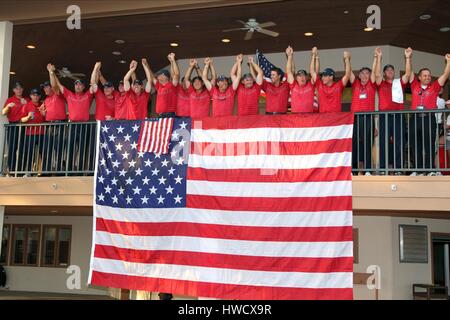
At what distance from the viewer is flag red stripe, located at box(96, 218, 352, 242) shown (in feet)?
30.5

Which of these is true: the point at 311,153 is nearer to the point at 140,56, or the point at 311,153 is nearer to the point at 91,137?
the point at 91,137

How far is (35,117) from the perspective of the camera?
1232 centimetres

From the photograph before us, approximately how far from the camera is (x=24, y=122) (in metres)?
12.2

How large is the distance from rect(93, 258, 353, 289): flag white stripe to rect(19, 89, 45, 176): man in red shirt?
9.40 ft

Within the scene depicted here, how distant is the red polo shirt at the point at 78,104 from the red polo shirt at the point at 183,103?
196 cm

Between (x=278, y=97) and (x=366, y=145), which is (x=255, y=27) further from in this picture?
(x=366, y=145)

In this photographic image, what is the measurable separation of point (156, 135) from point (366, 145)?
147 inches

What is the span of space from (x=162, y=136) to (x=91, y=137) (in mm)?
1775

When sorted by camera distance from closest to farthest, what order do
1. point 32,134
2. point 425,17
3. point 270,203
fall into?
point 270,203, point 32,134, point 425,17

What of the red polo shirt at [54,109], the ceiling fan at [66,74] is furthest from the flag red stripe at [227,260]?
the ceiling fan at [66,74]

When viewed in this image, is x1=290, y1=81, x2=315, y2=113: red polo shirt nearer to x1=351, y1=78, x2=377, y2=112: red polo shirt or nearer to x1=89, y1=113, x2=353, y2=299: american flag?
x1=89, y1=113, x2=353, y2=299: american flag

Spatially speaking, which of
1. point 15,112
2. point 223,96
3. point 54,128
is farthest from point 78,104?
point 223,96

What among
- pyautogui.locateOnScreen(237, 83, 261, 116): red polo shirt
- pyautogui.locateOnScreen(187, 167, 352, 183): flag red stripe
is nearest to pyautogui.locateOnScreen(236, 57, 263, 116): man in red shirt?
pyautogui.locateOnScreen(237, 83, 261, 116): red polo shirt

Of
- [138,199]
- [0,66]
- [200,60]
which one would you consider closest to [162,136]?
[138,199]
